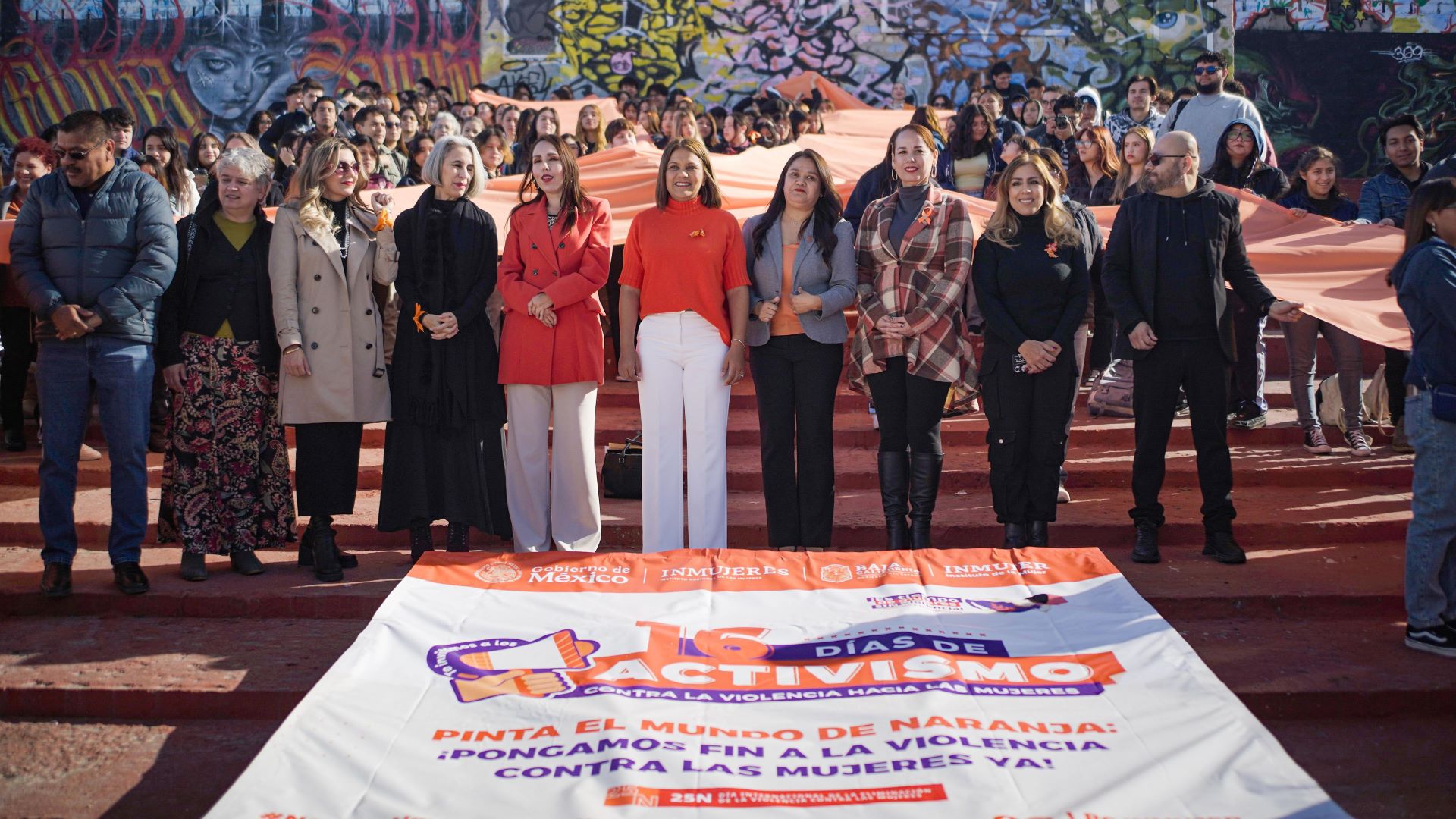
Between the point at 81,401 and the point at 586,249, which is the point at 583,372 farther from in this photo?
the point at 81,401

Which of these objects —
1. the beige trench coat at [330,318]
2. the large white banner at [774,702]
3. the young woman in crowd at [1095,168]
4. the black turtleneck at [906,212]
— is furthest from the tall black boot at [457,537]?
the young woman in crowd at [1095,168]

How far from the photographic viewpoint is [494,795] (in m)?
3.00

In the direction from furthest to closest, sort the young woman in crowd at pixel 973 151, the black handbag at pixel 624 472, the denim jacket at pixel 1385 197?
the young woman in crowd at pixel 973 151
the denim jacket at pixel 1385 197
the black handbag at pixel 624 472

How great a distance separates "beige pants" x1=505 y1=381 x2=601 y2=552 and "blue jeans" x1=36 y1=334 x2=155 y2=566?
1505mm

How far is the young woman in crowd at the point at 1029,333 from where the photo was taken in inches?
206

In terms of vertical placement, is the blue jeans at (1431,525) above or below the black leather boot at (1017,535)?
above

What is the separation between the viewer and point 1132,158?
24.4 ft

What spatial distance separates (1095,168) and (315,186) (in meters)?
5.10

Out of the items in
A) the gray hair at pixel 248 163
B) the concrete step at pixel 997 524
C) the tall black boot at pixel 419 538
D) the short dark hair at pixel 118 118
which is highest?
the short dark hair at pixel 118 118

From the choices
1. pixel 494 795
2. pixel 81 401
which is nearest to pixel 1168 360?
pixel 494 795

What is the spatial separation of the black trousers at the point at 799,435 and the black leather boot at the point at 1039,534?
0.89 metres

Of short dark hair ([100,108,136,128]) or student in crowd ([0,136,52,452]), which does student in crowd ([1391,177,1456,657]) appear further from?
short dark hair ([100,108,136,128])

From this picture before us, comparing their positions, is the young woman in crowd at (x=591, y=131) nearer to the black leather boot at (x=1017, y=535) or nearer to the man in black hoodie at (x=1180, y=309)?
the man in black hoodie at (x=1180, y=309)

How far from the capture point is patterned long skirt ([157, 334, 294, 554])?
16.8ft
